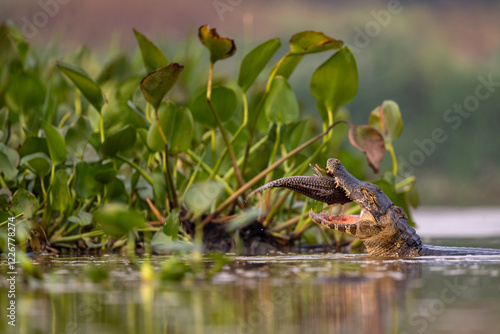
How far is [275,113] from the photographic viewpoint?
20.2ft

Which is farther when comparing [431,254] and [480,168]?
[480,168]

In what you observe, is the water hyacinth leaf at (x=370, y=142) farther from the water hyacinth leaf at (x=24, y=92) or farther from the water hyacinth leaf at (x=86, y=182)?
the water hyacinth leaf at (x=24, y=92)

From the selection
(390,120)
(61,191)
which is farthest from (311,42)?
(61,191)

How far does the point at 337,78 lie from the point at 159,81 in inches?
50.5

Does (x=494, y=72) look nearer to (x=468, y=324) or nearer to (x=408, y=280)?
(x=408, y=280)

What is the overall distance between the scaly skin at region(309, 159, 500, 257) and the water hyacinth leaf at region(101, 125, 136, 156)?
1402mm

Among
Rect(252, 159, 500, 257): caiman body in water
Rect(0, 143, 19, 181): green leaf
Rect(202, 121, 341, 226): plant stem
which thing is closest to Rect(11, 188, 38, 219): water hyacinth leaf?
Rect(0, 143, 19, 181): green leaf

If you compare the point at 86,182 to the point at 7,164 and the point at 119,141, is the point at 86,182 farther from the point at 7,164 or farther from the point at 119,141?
the point at 7,164

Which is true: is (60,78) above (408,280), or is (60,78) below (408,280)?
above

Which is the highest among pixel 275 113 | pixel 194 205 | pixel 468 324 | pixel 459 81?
pixel 459 81

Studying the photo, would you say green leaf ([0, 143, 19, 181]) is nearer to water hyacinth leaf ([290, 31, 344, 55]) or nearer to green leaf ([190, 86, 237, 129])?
green leaf ([190, 86, 237, 129])

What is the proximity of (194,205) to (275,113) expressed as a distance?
99cm

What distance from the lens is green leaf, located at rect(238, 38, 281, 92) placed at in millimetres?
5566

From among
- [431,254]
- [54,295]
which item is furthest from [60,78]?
[54,295]
